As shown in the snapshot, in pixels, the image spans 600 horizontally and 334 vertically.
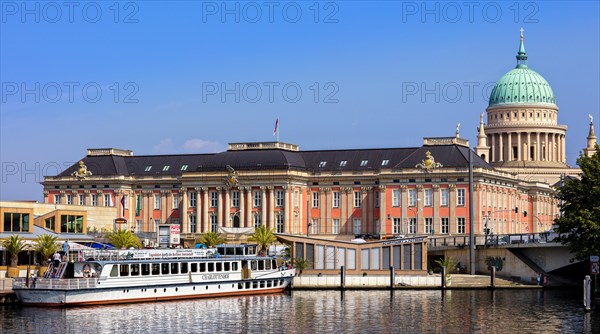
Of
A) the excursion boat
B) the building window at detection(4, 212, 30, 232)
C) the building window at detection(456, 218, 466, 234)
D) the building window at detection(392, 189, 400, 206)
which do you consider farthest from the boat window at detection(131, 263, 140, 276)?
the building window at detection(392, 189, 400, 206)

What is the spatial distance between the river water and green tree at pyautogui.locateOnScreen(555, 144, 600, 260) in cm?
556

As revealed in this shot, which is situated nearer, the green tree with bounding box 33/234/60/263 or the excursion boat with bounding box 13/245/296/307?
the excursion boat with bounding box 13/245/296/307

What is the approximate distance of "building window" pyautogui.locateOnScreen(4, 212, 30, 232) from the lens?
131375 mm

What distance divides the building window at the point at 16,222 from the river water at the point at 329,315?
79.9 feet

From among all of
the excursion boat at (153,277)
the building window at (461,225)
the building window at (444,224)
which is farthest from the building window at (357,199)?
the excursion boat at (153,277)

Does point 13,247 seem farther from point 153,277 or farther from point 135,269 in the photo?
point 153,277

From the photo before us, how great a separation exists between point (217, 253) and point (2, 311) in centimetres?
2915

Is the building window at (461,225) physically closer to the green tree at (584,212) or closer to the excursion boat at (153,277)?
the excursion boat at (153,277)

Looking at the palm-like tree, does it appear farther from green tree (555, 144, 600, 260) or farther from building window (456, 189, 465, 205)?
building window (456, 189, 465, 205)

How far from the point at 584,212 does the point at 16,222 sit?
198 feet

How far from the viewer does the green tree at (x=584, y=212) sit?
117 meters

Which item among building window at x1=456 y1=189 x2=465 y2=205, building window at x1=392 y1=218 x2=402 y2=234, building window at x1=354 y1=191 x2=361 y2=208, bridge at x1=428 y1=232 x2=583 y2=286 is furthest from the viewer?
building window at x1=354 y1=191 x2=361 y2=208

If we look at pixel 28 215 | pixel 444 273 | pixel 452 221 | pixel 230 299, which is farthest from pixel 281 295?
pixel 452 221

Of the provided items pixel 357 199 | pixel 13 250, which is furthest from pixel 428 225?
pixel 13 250
